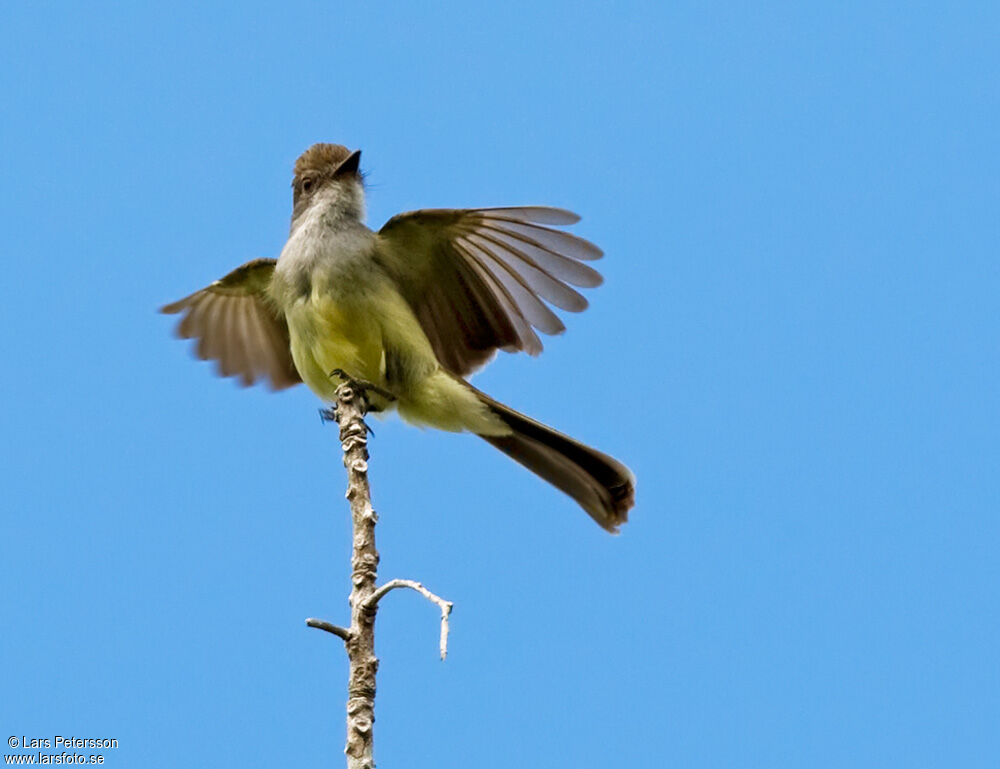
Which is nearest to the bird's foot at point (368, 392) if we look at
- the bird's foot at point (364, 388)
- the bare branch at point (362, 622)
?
the bird's foot at point (364, 388)

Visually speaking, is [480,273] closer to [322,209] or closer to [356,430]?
[322,209]

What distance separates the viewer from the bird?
6648 millimetres

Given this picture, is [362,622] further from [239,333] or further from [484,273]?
[239,333]

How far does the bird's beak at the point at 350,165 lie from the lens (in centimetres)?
704

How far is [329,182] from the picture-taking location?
281 inches

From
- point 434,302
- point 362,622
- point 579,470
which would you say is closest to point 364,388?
point 434,302

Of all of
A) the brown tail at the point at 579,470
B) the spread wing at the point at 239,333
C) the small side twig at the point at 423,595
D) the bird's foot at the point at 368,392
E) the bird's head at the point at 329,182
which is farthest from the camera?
the spread wing at the point at 239,333

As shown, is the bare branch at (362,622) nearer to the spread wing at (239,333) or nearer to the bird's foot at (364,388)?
the bird's foot at (364,388)

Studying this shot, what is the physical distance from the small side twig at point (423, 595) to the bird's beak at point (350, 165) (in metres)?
3.47

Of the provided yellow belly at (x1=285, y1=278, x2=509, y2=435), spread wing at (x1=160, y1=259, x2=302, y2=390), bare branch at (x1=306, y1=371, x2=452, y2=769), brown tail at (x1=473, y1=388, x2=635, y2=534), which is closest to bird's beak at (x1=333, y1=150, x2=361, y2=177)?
yellow belly at (x1=285, y1=278, x2=509, y2=435)

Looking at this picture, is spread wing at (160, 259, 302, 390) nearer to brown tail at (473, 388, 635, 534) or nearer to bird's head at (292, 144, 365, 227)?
bird's head at (292, 144, 365, 227)

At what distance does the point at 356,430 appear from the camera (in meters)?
5.23

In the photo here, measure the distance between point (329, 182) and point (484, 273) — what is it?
961 mm

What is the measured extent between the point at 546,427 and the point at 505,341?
57cm
